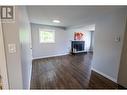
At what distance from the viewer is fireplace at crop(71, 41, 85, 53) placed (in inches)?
262

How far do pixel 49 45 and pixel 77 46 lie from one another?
8.42ft

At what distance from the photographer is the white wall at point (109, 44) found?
7.63 ft

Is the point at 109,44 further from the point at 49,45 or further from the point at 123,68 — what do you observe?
the point at 49,45

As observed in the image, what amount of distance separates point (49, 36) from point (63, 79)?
3.38 meters

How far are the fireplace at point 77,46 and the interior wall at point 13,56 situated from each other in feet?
18.7

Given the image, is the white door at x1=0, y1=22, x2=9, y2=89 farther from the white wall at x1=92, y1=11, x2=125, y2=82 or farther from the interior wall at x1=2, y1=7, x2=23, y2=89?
the white wall at x1=92, y1=11, x2=125, y2=82

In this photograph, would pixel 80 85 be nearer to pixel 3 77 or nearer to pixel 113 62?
pixel 113 62

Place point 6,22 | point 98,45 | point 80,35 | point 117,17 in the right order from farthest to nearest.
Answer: point 80,35 < point 98,45 < point 117,17 < point 6,22

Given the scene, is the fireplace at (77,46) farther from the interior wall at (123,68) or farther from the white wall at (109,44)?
the interior wall at (123,68)

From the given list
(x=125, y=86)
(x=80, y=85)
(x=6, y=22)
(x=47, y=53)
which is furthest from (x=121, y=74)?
(x=47, y=53)

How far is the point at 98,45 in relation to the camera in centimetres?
307

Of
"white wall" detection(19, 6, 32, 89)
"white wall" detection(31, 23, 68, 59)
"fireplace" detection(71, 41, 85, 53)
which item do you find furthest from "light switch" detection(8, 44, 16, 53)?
"fireplace" detection(71, 41, 85, 53)

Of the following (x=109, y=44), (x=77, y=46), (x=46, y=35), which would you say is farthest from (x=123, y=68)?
(x=77, y=46)

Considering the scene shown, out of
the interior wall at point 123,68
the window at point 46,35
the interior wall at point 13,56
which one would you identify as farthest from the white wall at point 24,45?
the window at point 46,35
